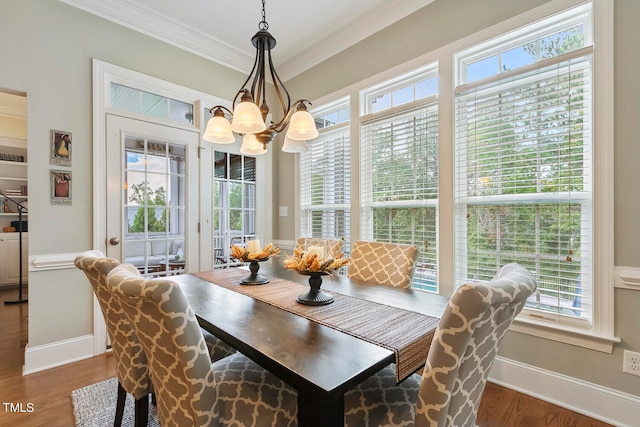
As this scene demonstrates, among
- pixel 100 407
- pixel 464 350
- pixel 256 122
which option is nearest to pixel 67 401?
pixel 100 407

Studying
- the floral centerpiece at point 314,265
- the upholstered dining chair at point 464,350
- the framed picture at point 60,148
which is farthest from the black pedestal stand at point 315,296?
the framed picture at point 60,148

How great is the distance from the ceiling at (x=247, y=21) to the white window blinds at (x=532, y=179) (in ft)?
3.71

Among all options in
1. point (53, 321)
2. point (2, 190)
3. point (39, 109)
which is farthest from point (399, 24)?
point (2, 190)

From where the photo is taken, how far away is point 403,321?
121cm

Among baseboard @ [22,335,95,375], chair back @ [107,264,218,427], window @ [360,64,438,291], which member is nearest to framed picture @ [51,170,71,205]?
baseboard @ [22,335,95,375]

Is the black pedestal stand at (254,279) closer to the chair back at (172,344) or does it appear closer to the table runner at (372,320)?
the table runner at (372,320)

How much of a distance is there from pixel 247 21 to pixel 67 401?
3.31 meters

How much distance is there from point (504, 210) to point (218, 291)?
6.48ft

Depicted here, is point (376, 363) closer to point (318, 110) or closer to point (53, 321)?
point (53, 321)

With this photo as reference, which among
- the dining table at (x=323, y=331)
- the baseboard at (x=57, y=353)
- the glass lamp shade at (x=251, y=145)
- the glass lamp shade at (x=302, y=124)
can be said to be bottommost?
the baseboard at (x=57, y=353)

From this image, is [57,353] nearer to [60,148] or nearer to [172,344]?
[60,148]

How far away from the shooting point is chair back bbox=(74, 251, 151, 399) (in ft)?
4.00

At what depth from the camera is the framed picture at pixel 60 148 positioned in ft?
7.55

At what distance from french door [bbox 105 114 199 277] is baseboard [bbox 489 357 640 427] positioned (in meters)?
2.90
